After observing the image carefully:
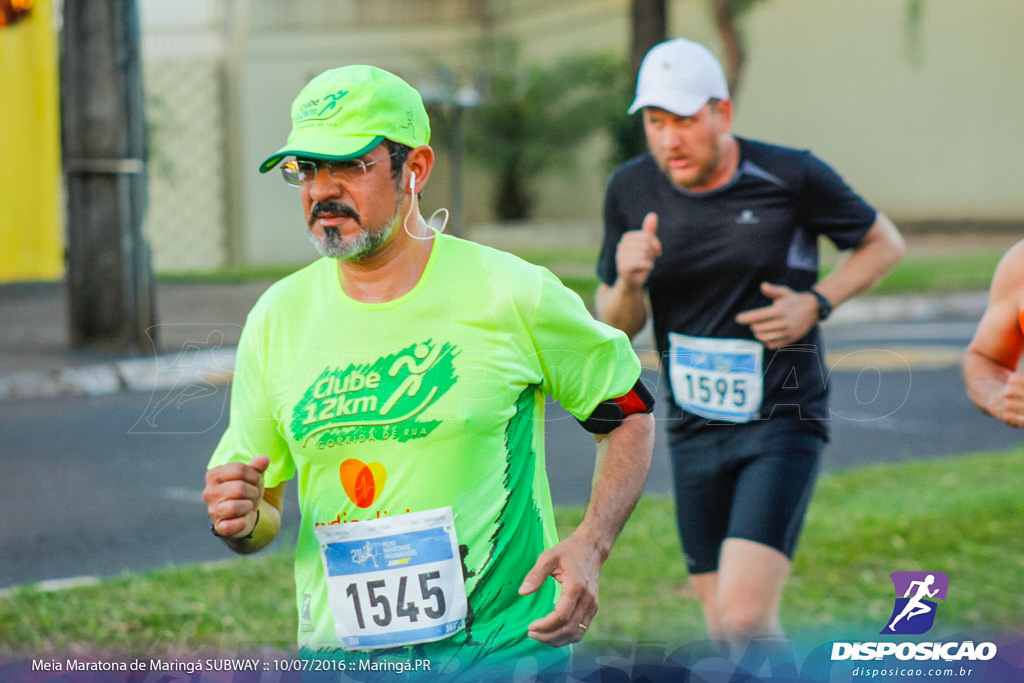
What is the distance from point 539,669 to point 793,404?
68.1 inches

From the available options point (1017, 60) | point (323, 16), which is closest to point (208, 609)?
point (323, 16)

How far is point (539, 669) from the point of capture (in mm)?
2377

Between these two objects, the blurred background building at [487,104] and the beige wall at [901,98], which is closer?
the blurred background building at [487,104]

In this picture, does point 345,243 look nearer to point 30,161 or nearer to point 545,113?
point 30,161

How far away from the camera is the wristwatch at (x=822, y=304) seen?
3.89 meters

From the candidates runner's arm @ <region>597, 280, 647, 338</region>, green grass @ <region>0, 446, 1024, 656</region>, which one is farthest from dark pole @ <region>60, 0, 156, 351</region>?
runner's arm @ <region>597, 280, 647, 338</region>

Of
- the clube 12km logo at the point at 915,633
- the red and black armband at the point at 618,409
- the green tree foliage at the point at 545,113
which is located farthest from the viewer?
the green tree foliage at the point at 545,113

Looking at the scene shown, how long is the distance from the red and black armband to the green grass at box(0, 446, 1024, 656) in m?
1.50

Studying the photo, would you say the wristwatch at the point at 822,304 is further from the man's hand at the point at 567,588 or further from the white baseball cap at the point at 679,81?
the man's hand at the point at 567,588

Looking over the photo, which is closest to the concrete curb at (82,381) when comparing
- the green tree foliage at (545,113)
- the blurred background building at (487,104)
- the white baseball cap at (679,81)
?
the blurred background building at (487,104)

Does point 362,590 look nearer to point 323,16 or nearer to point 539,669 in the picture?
point 539,669

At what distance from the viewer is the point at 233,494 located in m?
2.30

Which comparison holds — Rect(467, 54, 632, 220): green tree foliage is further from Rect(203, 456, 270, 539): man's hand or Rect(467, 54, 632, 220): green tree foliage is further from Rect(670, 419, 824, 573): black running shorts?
Rect(203, 456, 270, 539): man's hand

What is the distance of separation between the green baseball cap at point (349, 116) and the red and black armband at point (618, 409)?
0.61 metres
